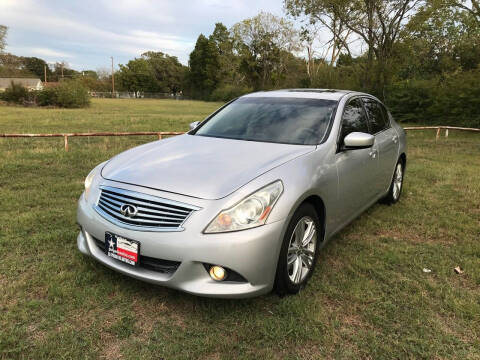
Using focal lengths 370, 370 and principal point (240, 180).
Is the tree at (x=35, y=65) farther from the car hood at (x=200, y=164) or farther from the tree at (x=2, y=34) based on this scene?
the car hood at (x=200, y=164)

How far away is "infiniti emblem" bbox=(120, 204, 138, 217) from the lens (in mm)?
2529

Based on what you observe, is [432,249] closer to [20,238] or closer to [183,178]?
[183,178]

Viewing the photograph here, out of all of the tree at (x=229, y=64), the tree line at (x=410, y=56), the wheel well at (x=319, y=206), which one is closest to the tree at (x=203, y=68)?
the tree at (x=229, y=64)

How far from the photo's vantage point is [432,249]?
388 cm

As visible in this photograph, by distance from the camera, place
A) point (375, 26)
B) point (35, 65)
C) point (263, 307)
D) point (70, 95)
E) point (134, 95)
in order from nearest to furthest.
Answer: point (263, 307) < point (375, 26) < point (70, 95) < point (134, 95) < point (35, 65)

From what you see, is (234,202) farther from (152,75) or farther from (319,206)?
(152,75)

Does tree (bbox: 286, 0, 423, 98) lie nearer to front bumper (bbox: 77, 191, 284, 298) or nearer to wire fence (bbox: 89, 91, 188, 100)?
front bumper (bbox: 77, 191, 284, 298)

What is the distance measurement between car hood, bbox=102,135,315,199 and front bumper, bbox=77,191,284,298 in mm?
298

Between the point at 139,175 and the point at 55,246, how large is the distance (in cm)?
148

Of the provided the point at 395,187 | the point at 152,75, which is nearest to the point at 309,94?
the point at 395,187

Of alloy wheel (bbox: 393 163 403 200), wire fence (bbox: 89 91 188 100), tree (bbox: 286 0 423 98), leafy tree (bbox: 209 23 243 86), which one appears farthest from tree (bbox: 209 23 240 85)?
alloy wheel (bbox: 393 163 403 200)

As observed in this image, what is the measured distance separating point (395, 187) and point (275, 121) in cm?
254

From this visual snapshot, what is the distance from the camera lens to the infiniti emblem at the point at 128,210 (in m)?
2.53

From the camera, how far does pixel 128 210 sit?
255 centimetres
